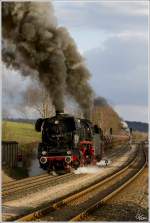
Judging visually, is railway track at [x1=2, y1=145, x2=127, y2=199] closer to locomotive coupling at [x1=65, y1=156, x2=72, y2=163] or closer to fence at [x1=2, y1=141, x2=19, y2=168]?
locomotive coupling at [x1=65, y1=156, x2=72, y2=163]

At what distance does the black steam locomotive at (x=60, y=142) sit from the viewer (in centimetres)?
2403

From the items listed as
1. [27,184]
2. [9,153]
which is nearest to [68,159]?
[27,184]

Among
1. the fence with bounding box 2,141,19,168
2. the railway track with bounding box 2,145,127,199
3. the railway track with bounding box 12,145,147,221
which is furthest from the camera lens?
the fence with bounding box 2,141,19,168

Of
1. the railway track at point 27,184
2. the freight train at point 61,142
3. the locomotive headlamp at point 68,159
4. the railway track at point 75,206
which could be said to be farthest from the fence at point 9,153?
the railway track at point 75,206

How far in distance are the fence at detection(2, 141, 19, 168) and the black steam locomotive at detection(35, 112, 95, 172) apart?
10.8 feet

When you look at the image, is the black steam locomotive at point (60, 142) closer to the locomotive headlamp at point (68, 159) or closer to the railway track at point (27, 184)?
the locomotive headlamp at point (68, 159)

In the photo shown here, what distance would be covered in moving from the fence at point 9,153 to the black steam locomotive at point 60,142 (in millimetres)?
3290

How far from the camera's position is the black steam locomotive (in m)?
24.0

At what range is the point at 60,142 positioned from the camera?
24.3m

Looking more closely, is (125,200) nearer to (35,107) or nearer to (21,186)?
(21,186)

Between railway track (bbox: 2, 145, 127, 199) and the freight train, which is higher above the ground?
the freight train

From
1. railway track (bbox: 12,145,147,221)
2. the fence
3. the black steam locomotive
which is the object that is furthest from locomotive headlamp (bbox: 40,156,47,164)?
railway track (bbox: 12,145,147,221)

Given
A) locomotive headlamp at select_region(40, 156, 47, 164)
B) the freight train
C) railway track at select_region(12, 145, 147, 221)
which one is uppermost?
the freight train

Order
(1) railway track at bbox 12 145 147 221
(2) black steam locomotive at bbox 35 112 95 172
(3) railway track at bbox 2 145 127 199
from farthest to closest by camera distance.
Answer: (2) black steam locomotive at bbox 35 112 95 172 < (3) railway track at bbox 2 145 127 199 < (1) railway track at bbox 12 145 147 221
